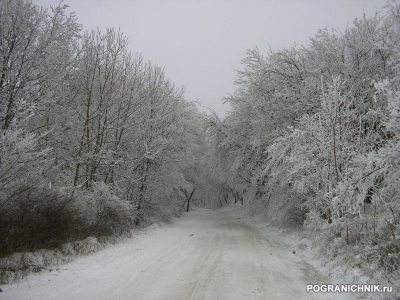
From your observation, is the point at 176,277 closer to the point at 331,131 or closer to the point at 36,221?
the point at 36,221

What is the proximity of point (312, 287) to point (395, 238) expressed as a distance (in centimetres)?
214

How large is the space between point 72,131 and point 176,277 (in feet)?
27.7

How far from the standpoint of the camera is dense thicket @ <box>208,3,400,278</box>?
5395 millimetres

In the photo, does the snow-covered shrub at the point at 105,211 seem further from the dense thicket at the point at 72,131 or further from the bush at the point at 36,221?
the bush at the point at 36,221

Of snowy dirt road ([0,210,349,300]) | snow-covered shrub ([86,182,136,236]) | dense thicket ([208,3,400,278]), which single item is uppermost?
dense thicket ([208,3,400,278])

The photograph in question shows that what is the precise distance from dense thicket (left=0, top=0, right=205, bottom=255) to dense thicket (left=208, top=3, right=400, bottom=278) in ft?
18.7

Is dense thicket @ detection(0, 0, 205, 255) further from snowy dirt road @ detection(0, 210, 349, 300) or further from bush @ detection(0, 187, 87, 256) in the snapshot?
snowy dirt road @ detection(0, 210, 349, 300)

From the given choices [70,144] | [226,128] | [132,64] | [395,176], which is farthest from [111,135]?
[395,176]

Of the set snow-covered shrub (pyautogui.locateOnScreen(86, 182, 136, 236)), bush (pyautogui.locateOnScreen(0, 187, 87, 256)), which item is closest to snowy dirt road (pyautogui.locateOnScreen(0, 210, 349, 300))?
bush (pyautogui.locateOnScreen(0, 187, 87, 256))

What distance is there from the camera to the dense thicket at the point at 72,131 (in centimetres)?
653

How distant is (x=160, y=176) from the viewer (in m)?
16.3

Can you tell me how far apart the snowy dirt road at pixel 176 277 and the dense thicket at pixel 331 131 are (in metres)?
1.85

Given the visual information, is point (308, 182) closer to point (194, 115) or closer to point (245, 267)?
point (245, 267)

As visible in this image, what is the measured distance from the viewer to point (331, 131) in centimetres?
828
